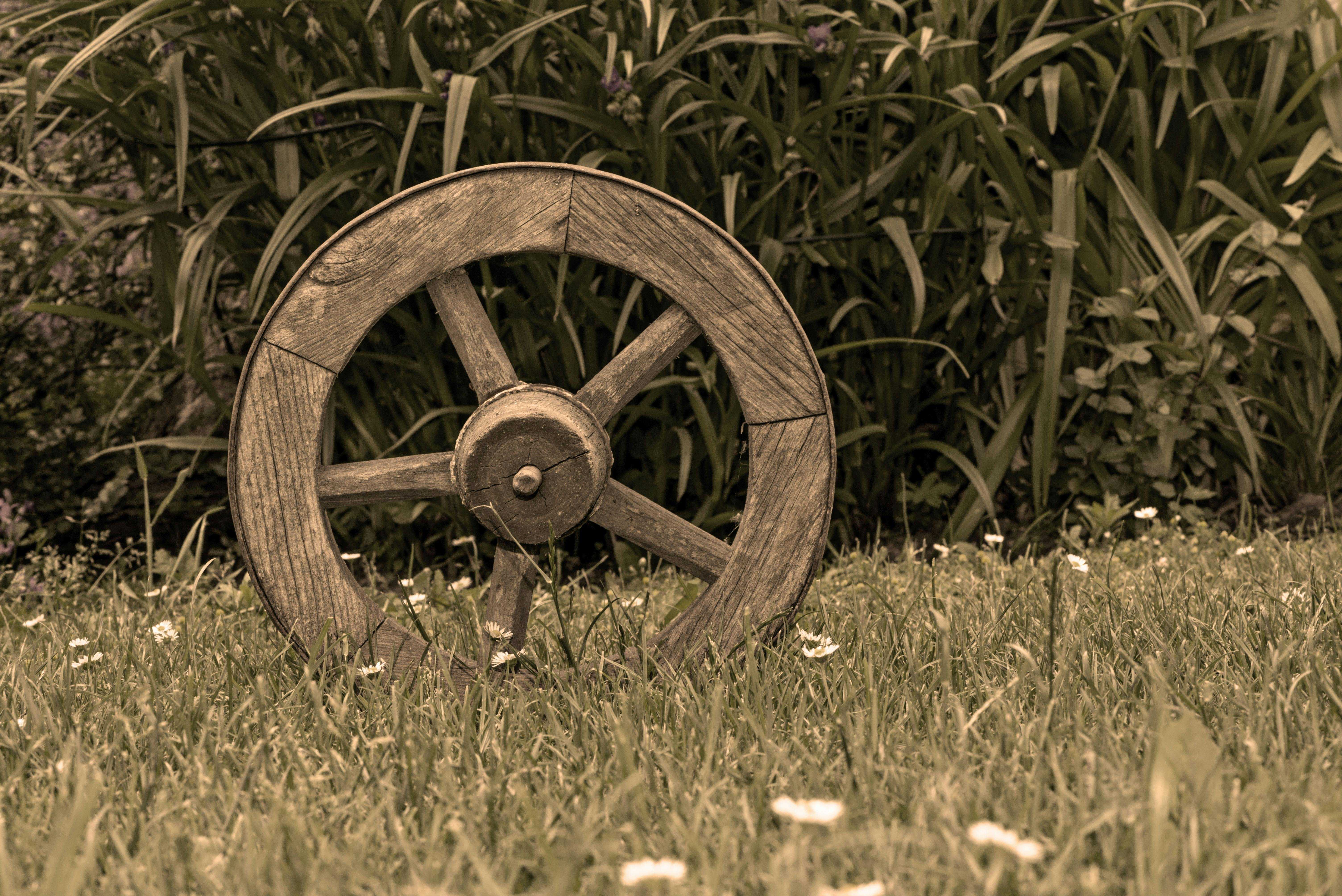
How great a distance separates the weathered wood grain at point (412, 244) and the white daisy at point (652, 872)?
0.80 meters

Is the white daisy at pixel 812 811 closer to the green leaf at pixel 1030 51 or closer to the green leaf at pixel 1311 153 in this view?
the green leaf at pixel 1030 51

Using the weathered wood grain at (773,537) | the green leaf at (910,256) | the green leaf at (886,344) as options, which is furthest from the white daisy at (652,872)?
the green leaf at (910,256)

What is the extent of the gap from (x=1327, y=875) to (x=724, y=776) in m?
0.50

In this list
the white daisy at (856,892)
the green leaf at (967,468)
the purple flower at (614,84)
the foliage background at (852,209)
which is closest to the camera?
the white daisy at (856,892)

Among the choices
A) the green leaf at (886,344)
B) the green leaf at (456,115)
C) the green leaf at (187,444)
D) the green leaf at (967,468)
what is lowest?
the green leaf at (967,468)

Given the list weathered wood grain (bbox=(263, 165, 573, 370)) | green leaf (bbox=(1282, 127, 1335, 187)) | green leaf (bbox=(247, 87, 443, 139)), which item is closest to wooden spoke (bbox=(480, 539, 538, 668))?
weathered wood grain (bbox=(263, 165, 573, 370))

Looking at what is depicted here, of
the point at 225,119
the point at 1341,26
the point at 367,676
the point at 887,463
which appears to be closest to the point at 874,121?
the point at 887,463

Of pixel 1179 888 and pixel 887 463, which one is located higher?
pixel 1179 888

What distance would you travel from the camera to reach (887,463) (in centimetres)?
238

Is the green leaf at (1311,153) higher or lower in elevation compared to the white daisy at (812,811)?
higher

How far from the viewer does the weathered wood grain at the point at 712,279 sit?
1275mm

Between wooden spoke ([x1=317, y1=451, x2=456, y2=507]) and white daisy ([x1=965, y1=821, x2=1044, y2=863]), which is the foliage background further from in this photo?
white daisy ([x1=965, y1=821, x2=1044, y2=863])

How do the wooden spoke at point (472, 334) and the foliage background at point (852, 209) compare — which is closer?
the wooden spoke at point (472, 334)

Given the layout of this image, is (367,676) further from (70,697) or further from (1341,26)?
(1341,26)
